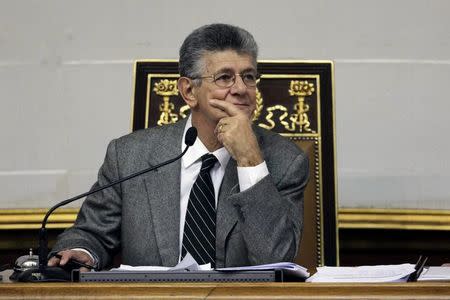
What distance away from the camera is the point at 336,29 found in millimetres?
3623

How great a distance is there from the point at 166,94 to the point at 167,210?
0.44m

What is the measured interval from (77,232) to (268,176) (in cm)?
54

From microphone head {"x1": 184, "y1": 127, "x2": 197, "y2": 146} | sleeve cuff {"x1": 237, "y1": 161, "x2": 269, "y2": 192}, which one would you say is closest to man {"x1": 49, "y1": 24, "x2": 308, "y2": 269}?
sleeve cuff {"x1": 237, "y1": 161, "x2": 269, "y2": 192}

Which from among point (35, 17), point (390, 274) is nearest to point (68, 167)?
point (35, 17)

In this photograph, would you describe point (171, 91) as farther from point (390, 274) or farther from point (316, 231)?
point (390, 274)

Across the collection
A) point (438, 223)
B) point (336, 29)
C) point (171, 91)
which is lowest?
point (438, 223)

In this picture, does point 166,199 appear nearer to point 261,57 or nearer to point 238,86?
point 238,86

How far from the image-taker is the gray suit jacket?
247 cm

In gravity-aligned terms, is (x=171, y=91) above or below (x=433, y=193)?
above

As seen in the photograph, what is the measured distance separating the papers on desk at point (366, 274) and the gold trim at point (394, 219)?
1.50 meters

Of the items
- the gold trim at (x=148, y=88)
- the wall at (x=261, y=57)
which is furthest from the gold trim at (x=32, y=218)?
the gold trim at (x=148, y=88)

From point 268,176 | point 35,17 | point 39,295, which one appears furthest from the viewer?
point 35,17

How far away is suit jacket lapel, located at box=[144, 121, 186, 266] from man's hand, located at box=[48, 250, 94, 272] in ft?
0.74

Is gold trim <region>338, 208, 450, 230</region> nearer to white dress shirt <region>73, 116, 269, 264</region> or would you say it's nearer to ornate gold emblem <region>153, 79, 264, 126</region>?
ornate gold emblem <region>153, 79, 264, 126</region>
